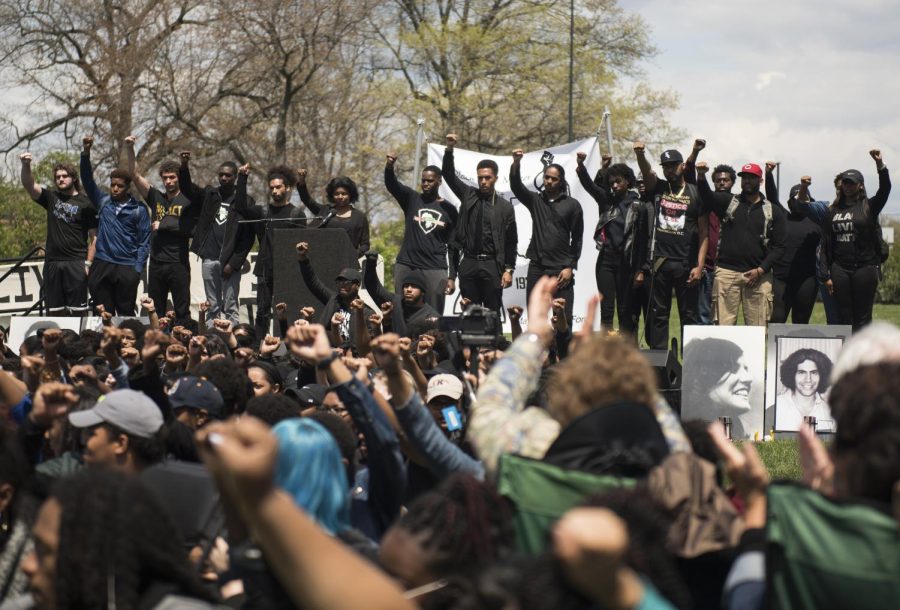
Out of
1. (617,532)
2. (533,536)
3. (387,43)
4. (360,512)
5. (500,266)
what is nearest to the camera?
(617,532)

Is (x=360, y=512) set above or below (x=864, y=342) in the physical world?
below

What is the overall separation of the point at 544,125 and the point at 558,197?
1118 inches

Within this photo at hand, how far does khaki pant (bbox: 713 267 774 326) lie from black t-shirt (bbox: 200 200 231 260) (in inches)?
206

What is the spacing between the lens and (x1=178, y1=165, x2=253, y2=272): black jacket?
44.7 feet

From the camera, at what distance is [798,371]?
11.9 metres

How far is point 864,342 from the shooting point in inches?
135

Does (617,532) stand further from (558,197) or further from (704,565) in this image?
(558,197)

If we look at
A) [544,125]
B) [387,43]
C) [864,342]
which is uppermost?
[387,43]

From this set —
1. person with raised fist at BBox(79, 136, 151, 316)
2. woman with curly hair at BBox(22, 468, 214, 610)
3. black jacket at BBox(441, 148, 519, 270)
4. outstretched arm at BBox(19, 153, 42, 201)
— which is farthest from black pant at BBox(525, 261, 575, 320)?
woman with curly hair at BBox(22, 468, 214, 610)

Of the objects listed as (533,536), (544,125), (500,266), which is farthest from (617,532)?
(544,125)

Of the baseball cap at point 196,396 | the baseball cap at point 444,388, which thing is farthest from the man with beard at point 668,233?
the baseball cap at point 196,396

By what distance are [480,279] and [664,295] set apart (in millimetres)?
1909

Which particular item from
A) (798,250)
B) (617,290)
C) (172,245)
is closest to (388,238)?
(172,245)

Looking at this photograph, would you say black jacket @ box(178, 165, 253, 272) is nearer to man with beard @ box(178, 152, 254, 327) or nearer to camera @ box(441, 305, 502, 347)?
man with beard @ box(178, 152, 254, 327)
